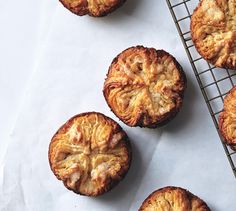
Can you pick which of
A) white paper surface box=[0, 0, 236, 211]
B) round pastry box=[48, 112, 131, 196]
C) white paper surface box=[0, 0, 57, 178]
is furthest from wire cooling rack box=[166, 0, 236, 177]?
white paper surface box=[0, 0, 57, 178]

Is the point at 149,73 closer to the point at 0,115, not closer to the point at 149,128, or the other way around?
the point at 149,128

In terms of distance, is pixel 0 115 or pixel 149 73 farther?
pixel 0 115

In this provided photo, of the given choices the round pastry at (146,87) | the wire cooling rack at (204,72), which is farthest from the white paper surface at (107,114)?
the round pastry at (146,87)

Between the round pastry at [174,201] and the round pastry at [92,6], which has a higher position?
the round pastry at [92,6]

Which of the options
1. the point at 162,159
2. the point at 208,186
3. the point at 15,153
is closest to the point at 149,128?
the point at 162,159

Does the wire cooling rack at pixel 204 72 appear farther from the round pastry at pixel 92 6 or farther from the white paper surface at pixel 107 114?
the round pastry at pixel 92 6

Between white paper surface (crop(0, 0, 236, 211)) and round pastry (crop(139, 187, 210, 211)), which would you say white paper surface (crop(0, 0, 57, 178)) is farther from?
round pastry (crop(139, 187, 210, 211))
